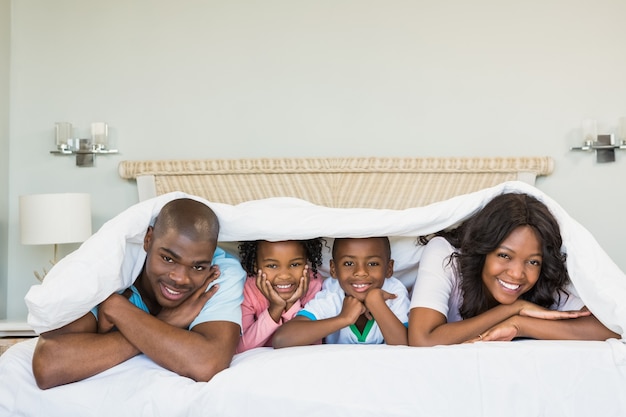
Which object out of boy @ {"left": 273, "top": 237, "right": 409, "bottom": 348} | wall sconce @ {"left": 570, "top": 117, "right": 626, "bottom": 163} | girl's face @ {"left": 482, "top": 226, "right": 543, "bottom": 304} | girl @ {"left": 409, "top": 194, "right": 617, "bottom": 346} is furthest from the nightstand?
wall sconce @ {"left": 570, "top": 117, "right": 626, "bottom": 163}

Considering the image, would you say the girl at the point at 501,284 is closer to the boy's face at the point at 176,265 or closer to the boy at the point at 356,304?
the boy at the point at 356,304

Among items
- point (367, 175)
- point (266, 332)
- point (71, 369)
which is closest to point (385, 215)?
point (266, 332)

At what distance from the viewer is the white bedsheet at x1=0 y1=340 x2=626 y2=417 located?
155 centimetres

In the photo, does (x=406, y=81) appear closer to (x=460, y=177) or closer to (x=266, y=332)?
(x=460, y=177)

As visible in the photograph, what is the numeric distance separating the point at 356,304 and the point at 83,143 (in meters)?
2.91

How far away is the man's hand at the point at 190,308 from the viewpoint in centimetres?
190

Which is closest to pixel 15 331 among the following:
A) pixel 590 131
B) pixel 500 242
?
pixel 500 242

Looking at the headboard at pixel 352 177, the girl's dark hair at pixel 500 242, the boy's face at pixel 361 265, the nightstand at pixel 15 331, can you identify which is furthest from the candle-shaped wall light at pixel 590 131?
the nightstand at pixel 15 331

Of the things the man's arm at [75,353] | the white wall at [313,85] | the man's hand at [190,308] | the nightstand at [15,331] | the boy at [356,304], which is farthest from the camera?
the white wall at [313,85]

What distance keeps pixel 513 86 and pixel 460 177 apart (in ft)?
2.24

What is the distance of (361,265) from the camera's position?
221cm

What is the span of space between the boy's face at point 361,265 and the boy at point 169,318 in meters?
0.37

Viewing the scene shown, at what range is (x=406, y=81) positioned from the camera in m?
4.29

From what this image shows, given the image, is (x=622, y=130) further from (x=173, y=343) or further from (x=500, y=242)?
(x=173, y=343)
